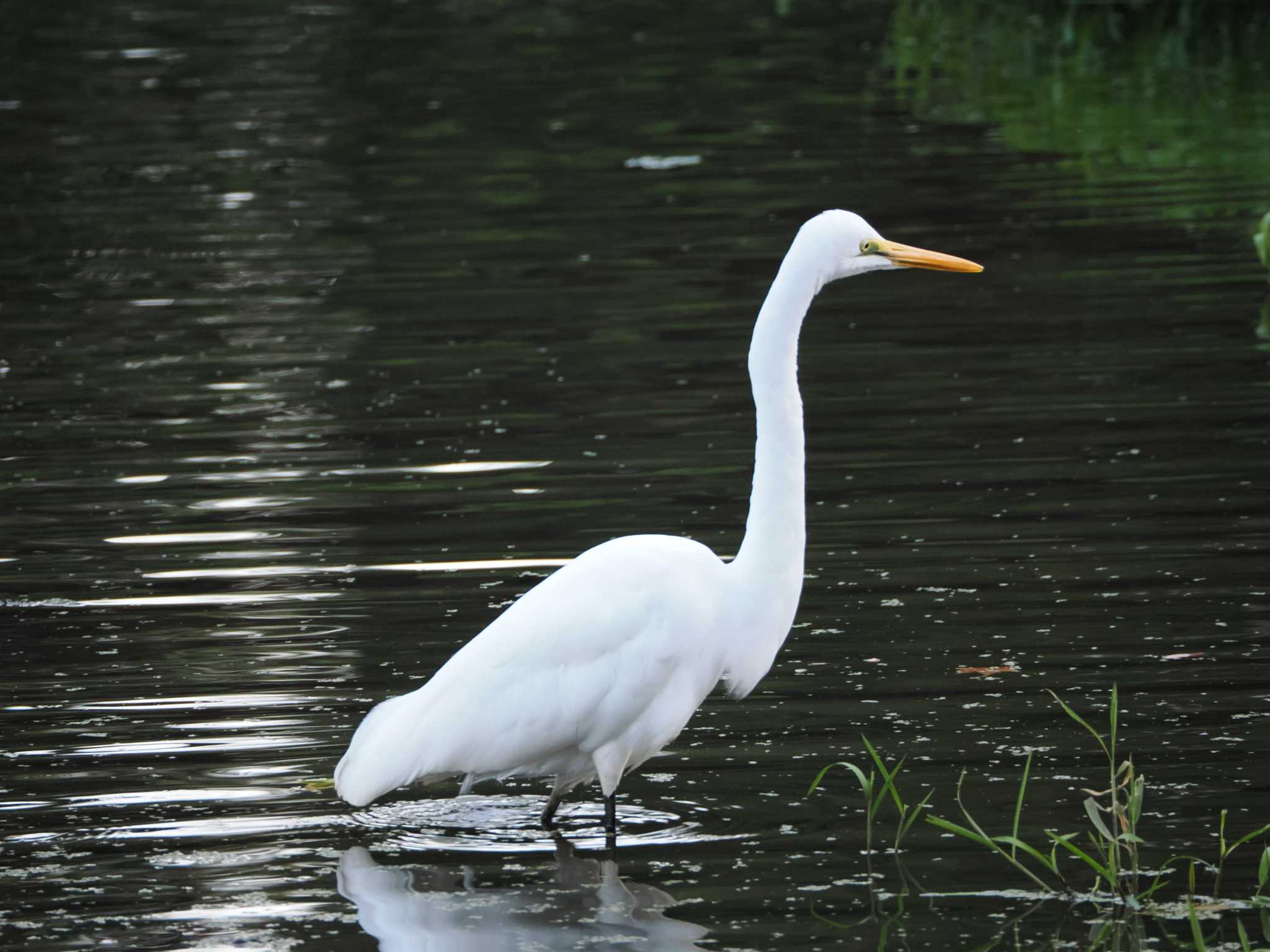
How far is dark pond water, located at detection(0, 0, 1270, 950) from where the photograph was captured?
5258 mm

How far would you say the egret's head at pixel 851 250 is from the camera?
215 inches

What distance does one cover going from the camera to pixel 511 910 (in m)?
5.02

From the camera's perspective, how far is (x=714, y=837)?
533 centimetres

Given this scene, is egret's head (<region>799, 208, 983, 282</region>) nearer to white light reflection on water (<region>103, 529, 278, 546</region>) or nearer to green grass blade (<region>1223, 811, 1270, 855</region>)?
green grass blade (<region>1223, 811, 1270, 855</region>)

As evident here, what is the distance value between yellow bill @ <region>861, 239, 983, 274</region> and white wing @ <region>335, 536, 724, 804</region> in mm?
939

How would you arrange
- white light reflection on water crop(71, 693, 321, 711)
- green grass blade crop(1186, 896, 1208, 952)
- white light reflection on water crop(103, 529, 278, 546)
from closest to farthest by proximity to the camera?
green grass blade crop(1186, 896, 1208, 952)
white light reflection on water crop(71, 693, 321, 711)
white light reflection on water crop(103, 529, 278, 546)

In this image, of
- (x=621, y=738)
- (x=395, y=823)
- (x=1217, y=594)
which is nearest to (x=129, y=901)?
(x=395, y=823)

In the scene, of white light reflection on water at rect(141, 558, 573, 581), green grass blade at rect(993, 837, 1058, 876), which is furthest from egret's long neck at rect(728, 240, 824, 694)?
white light reflection on water at rect(141, 558, 573, 581)

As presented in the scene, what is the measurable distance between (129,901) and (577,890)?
3.55ft

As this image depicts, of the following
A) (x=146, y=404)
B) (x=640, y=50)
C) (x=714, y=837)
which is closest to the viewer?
(x=714, y=837)

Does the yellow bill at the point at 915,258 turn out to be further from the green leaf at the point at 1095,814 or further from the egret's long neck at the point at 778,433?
the green leaf at the point at 1095,814

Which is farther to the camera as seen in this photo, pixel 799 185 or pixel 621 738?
pixel 799 185

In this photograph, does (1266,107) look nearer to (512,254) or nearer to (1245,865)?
(512,254)

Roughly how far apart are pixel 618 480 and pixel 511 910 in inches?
155
